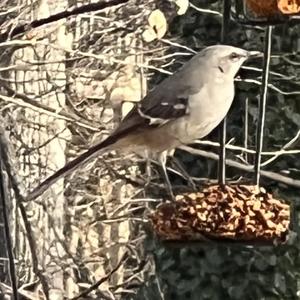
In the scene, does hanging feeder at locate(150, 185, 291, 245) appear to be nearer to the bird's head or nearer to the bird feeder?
the bird feeder

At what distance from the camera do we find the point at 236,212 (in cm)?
261

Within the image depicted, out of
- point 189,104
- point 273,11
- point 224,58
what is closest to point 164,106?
point 189,104

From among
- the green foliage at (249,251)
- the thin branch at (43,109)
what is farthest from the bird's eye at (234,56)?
the thin branch at (43,109)

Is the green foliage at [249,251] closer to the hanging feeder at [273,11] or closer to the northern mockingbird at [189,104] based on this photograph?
the northern mockingbird at [189,104]

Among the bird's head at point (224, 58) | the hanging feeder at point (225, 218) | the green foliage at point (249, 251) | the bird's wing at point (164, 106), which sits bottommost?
the green foliage at point (249, 251)

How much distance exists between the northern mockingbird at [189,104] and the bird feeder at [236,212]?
173 millimetres

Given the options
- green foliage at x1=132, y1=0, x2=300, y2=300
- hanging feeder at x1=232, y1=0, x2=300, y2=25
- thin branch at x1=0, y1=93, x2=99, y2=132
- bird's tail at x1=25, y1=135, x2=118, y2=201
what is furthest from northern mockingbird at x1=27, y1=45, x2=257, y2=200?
thin branch at x1=0, y1=93, x2=99, y2=132

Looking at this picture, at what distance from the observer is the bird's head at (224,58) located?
2.84 m

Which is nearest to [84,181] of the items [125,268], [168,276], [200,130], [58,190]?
[58,190]

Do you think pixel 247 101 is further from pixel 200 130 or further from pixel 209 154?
pixel 200 130

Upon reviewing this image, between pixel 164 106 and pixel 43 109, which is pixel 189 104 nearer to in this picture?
pixel 164 106

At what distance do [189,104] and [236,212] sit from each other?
1.40ft

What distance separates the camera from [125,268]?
5.87 m

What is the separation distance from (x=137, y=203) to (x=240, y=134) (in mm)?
991
